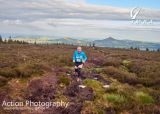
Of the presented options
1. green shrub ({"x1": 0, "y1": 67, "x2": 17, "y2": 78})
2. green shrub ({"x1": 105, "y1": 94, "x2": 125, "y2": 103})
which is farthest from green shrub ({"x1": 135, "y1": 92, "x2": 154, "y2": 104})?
green shrub ({"x1": 0, "y1": 67, "x2": 17, "y2": 78})

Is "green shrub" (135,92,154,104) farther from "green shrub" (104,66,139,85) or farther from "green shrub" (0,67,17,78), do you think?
"green shrub" (0,67,17,78)

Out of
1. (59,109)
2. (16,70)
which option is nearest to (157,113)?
(59,109)

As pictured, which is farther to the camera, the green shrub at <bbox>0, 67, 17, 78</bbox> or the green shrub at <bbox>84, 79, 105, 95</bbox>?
the green shrub at <bbox>0, 67, 17, 78</bbox>

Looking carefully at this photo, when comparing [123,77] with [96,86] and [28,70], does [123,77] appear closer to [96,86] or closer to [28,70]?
[96,86]

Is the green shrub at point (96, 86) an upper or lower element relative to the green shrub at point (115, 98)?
lower

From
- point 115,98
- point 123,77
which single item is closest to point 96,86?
point 115,98

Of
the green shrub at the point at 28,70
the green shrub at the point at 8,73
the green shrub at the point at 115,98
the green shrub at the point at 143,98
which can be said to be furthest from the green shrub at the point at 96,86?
the green shrub at the point at 8,73

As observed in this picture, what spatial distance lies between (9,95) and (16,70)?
4371 millimetres

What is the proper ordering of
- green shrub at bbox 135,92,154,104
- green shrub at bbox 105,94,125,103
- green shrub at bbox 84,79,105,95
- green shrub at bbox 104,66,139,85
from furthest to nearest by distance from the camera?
green shrub at bbox 104,66,139,85, green shrub at bbox 84,79,105,95, green shrub at bbox 135,92,154,104, green shrub at bbox 105,94,125,103

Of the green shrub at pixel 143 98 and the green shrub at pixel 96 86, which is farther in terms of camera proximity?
the green shrub at pixel 96 86

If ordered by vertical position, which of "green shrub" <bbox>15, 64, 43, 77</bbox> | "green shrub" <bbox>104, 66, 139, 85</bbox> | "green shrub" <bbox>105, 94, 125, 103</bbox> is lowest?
"green shrub" <bbox>104, 66, 139, 85</bbox>

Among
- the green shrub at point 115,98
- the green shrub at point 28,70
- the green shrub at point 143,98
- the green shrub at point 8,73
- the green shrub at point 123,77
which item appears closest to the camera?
the green shrub at point 115,98

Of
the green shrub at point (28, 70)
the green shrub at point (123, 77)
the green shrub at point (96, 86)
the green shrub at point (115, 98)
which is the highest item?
the green shrub at point (28, 70)

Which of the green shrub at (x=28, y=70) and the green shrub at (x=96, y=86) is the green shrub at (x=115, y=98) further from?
the green shrub at (x=28, y=70)
